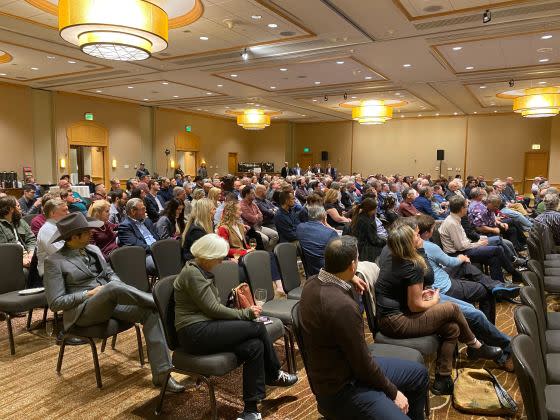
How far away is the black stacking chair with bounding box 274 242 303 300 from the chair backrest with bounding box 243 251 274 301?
0.14 m

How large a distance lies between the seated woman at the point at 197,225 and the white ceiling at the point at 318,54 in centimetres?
343

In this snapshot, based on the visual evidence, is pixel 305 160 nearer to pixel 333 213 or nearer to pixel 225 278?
pixel 333 213

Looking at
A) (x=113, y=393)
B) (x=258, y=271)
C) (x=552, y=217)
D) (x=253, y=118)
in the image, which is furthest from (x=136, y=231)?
(x=253, y=118)

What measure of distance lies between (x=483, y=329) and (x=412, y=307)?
0.79 meters

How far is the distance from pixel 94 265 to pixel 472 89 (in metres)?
12.7

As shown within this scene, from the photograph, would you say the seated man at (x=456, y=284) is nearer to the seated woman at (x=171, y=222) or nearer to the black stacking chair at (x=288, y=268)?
the black stacking chair at (x=288, y=268)

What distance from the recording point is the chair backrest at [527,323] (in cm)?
216

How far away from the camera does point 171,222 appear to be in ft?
18.0

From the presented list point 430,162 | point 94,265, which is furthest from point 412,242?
point 430,162

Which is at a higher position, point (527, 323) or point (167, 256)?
point (527, 323)

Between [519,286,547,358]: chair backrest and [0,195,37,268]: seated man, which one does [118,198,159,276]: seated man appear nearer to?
[0,195,37,268]: seated man

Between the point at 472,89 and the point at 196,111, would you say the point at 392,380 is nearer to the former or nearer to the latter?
the point at 472,89

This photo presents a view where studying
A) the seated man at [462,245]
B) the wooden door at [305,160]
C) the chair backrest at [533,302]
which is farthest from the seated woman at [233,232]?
the wooden door at [305,160]

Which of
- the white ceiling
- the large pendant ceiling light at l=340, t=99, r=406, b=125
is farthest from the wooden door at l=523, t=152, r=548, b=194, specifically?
the large pendant ceiling light at l=340, t=99, r=406, b=125
